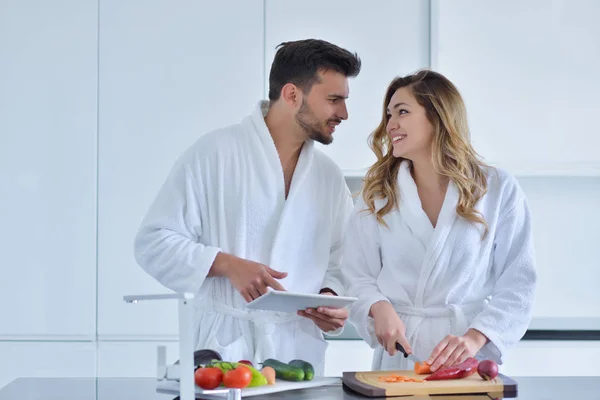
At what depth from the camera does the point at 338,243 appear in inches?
110

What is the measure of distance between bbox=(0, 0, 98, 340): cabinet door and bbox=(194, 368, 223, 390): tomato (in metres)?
1.86

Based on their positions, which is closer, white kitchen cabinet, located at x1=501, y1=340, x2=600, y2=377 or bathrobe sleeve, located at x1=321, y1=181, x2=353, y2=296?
bathrobe sleeve, located at x1=321, y1=181, x2=353, y2=296

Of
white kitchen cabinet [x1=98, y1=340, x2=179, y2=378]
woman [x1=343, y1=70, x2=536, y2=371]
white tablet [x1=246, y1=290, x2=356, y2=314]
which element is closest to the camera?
white tablet [x1=246, y1=290, x2=356, y2=314]

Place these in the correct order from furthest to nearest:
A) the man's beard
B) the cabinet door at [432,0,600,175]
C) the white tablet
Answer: the cabinet door at [432,0,600,175]
the man's beard
the white tablet

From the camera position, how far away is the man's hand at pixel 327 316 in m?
2.43

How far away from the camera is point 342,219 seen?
2811mm

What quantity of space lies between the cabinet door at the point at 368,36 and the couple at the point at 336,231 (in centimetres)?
90

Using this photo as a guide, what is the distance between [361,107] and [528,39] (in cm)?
75

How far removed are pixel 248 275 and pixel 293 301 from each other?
31cm

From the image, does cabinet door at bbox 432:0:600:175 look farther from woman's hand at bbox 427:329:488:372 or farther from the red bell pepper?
the red bell pepper

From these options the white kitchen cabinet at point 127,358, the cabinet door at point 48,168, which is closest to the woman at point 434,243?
the white kitchen cabinet at point 127,358

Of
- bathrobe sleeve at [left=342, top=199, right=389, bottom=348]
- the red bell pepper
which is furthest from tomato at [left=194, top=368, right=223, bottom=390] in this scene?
bathrobe sleeve at [left=342, top=199, right=389, bottom=348]

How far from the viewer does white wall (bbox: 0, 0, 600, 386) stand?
3.65m

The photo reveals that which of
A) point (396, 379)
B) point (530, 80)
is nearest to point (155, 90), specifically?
point (530, 80)
